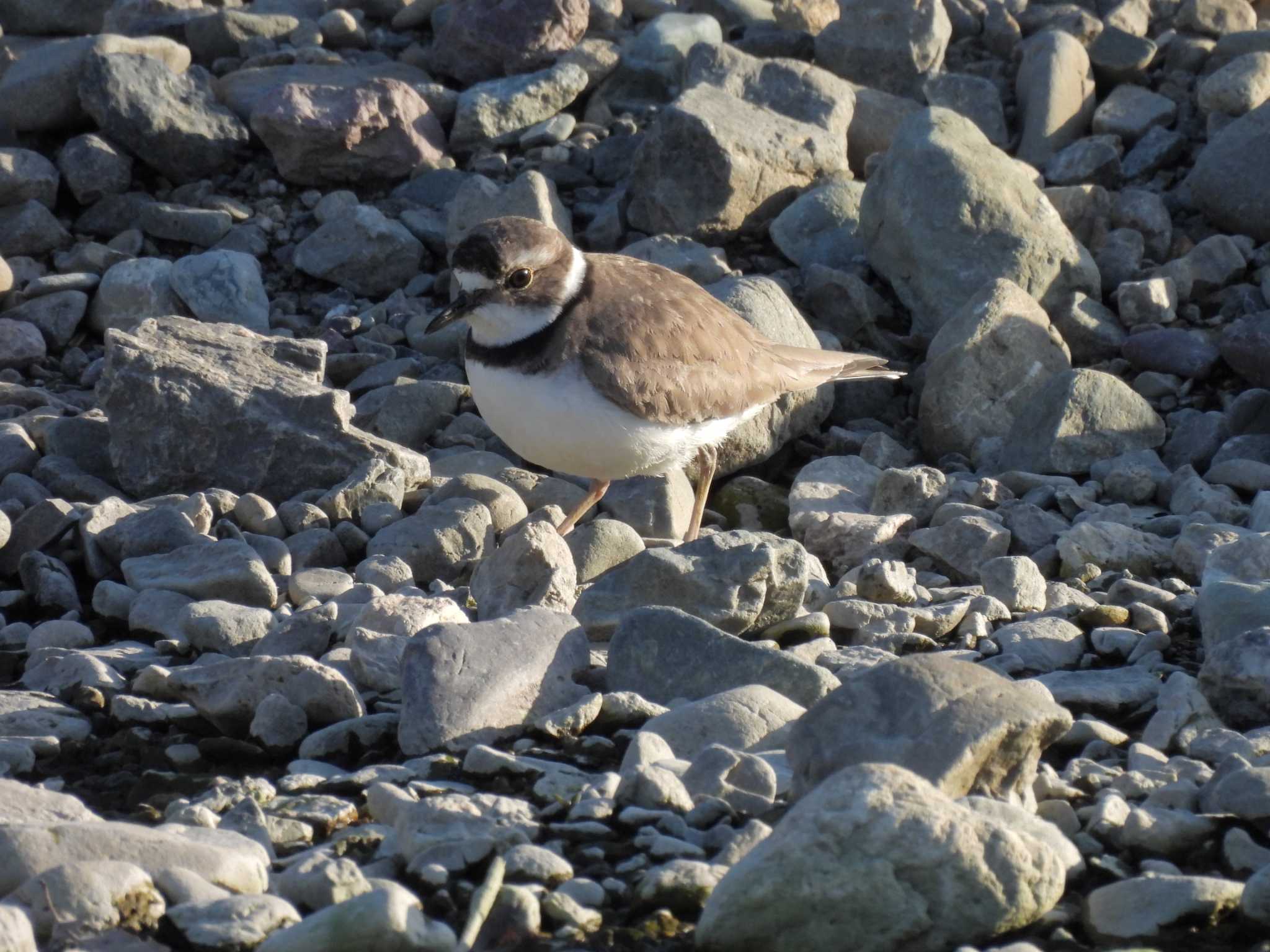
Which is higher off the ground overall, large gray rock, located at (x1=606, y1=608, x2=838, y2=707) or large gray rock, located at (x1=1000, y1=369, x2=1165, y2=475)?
large gray rock, located at (x1=606, y1=608, x2=838, y2=707)

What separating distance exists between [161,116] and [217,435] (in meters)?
3.45

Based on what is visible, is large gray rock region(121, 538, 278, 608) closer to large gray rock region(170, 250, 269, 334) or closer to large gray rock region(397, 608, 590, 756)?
large gray rock region(397, 608, 590, 756)

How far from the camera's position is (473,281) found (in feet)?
21.4

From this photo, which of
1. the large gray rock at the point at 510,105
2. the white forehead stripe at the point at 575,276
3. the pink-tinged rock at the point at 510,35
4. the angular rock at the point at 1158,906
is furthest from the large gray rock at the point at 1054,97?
the angular rock at the point at 1158,906

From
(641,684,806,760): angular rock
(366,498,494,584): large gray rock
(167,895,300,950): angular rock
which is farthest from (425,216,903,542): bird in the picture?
(167,895,300,950): angular rock

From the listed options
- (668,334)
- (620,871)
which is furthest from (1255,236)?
(620,871)

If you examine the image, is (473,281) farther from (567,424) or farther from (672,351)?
(672,351)

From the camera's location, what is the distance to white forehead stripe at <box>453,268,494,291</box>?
6.49m

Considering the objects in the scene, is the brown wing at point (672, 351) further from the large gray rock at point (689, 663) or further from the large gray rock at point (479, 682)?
the large gray rock at point (479, 682)

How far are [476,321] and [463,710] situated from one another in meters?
2.21

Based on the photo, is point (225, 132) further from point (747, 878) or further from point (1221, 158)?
point (747, 878)

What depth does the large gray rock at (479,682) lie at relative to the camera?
15.6 feet

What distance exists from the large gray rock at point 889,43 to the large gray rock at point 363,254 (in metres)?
3.07

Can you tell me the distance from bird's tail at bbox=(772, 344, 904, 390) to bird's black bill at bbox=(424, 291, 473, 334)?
63.3 inches
